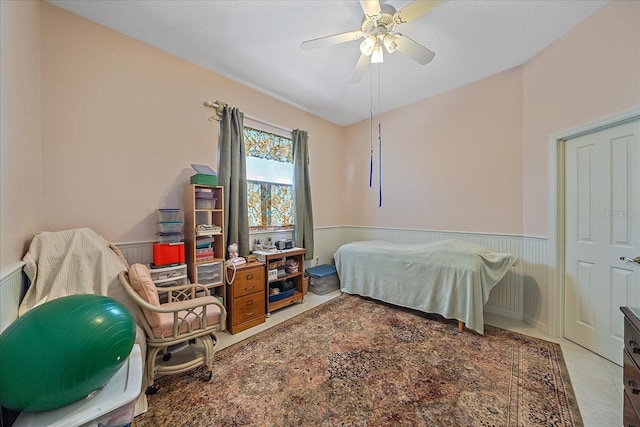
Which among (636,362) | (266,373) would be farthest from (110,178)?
(636,362)

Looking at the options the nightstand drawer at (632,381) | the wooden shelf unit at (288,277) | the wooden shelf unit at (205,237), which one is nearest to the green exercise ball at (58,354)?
the wooden shelf unit at (205,237)

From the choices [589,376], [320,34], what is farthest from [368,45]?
[589,376]

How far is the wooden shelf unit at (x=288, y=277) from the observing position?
2893 mm

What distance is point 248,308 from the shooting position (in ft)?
8.57

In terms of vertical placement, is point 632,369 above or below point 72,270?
below

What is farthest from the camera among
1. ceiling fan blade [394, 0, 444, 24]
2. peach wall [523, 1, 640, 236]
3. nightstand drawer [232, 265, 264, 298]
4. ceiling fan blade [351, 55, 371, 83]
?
nightstand drawer [232, 265, 264, 298]

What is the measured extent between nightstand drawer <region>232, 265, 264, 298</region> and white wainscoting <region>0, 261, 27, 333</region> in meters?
1.45

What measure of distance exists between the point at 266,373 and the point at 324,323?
0.94 m

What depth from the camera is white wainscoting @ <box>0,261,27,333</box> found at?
119cm

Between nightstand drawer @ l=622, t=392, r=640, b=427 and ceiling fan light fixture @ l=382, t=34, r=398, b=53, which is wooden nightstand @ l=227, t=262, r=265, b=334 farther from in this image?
nightstand drawer @ l=622, t=392, r=640, b=427

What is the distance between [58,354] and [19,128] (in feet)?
5.22

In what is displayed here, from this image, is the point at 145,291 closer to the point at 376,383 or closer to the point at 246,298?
the point at 246,298

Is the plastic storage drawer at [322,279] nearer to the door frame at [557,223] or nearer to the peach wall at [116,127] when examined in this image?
the peach wall at [116,127]

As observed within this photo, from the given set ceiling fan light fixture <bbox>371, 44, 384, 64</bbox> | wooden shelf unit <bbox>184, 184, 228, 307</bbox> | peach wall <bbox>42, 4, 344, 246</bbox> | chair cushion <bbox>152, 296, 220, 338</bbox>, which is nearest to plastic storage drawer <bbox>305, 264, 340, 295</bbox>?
wooden shelf unit <bbox>184, 184, 228, 307</bbox>
